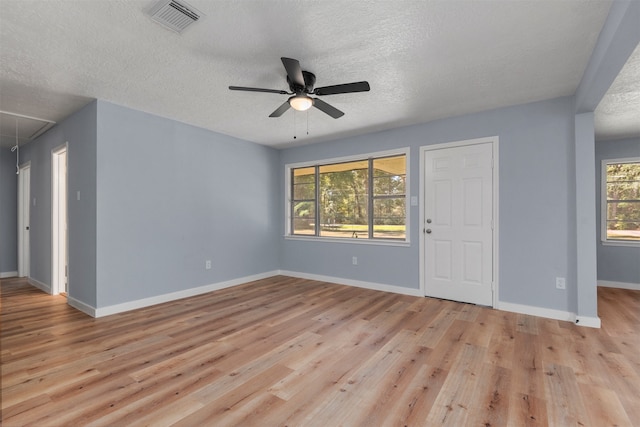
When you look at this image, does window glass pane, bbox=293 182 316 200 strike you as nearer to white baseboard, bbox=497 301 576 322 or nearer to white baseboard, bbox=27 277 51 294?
white baseboard, bbox=497 301 576 322

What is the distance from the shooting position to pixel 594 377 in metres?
2.17

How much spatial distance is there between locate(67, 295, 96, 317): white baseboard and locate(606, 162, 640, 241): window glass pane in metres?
7.75

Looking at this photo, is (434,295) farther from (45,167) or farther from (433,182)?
(45,167)

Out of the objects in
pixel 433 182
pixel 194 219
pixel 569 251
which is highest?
pixel 433 182

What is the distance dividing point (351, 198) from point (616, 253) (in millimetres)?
4498

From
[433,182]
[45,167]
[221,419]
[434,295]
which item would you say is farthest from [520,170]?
[45,167]

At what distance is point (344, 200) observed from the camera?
529 centimetres

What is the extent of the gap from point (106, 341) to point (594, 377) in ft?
13.2

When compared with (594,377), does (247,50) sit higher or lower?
higher

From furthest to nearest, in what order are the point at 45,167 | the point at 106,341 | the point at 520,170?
1. the point at 45,167
2. the point at 520,170
3. the point at 106,341

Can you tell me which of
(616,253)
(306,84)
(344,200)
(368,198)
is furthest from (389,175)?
(616,253)

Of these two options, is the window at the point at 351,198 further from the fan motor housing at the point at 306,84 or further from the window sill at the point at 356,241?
the fan motor housing at the point at 306,84

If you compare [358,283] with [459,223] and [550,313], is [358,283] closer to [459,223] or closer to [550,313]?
[459,223]

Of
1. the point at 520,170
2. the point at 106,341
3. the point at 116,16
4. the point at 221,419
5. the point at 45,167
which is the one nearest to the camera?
the point at 221,419
